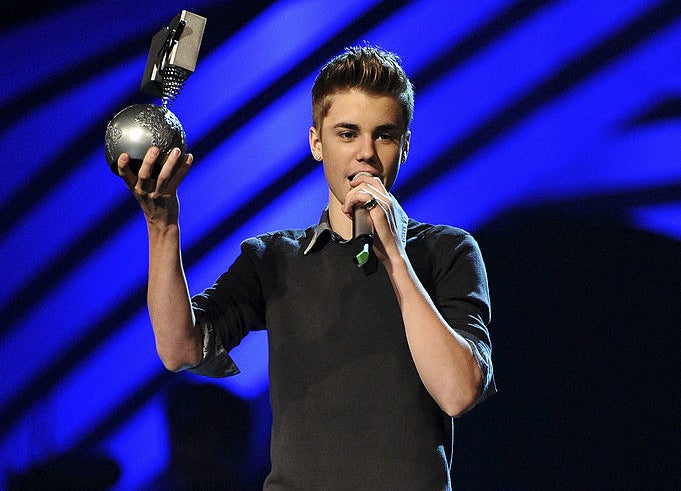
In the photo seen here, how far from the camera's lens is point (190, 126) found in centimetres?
215

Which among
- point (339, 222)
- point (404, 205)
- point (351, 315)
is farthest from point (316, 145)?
point (404, 205)

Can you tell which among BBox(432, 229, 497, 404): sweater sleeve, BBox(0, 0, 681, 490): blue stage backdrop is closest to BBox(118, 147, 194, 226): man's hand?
BBox(432, 229, 497, 404): sweater sleeve

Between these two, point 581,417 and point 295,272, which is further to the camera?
point 581,417

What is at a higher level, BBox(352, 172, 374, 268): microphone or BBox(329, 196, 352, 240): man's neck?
BBox(329, 196, 352, 240): man's neck

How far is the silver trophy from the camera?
1210mm

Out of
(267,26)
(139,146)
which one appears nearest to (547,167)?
(267,26)

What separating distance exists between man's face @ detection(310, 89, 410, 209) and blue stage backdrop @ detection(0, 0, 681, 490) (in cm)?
64

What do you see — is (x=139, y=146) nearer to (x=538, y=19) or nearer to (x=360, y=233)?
(x=360, y=233)

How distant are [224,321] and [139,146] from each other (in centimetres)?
45

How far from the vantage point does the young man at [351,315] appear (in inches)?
49.5

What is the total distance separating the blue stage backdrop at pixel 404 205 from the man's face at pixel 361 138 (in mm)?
643

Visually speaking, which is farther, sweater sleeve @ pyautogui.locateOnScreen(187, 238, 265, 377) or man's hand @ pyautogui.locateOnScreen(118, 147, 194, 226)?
sweater sleeve @ pyautogui.locateOnScreen(187, 238, 265, 377)

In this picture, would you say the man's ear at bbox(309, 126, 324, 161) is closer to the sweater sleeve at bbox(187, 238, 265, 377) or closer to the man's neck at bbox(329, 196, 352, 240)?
the man's neck at bbox(329, 196, 352, 240)

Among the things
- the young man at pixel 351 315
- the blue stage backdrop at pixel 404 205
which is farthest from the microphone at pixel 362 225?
the blue stage backdrop at pixel 404 205
